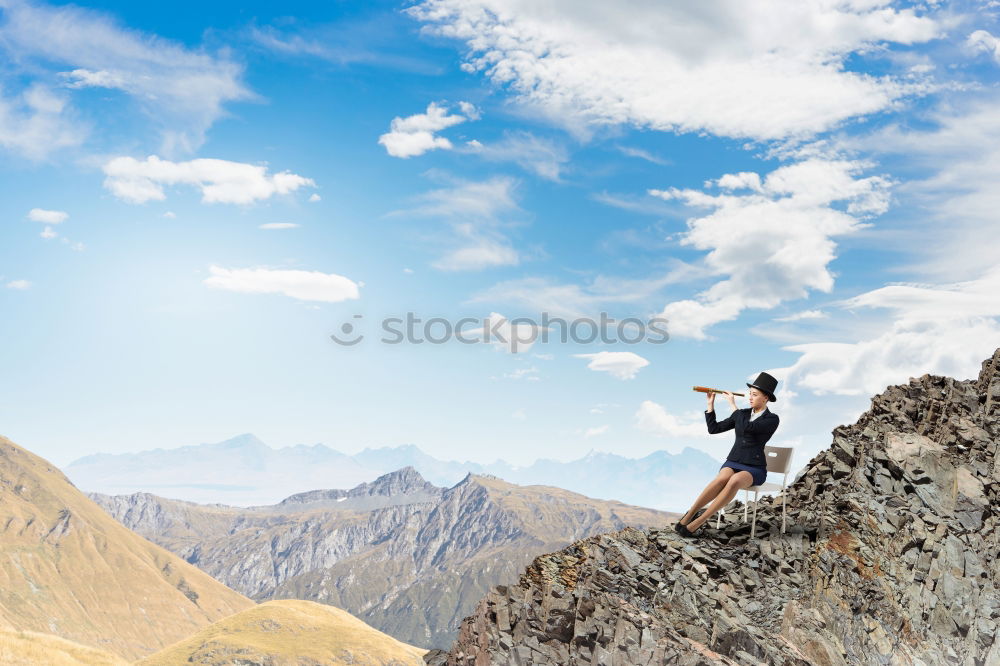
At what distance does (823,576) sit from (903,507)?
389 centimetres

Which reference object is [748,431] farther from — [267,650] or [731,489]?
[267,650]

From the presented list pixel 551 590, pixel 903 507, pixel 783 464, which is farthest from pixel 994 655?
pixel 551 590

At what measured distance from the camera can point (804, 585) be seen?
18750 mm

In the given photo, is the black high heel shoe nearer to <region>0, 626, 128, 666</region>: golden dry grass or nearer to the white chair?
the white chair

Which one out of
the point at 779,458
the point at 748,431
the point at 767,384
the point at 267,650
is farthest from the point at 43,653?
the point at 767,384

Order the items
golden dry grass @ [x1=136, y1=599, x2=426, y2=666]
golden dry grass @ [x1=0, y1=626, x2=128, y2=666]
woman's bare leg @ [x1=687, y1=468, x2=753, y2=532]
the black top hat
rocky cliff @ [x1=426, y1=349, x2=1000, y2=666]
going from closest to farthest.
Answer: rocky cliff @ [x1=426, y1=349, x2=1000, y2=666] < the black top hat < woman's bare leg @ [x1=687, y1=468, x2=753, y2=532] < golden dry grass @ [x1=0, y1=626, x2=128, y2=666] < golden dry grass @ [x1=136, y1=599, x2=426, y2=666]

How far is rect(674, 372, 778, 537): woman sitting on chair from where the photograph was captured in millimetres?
18156

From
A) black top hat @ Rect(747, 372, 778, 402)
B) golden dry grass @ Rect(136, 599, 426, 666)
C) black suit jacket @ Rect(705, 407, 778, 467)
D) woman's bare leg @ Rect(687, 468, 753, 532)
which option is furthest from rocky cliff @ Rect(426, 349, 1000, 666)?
golden dry grass @ Rect(136, 599, 426, 666)

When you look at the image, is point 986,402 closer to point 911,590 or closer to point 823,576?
point 911,590

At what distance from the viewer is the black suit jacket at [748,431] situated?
59.8 feet

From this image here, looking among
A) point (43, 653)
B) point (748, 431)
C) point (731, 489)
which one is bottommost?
point (43, 653)

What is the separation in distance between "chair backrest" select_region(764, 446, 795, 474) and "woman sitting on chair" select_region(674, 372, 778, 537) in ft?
2.58

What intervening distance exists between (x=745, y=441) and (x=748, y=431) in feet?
1.14

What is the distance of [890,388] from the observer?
28.0 meters
